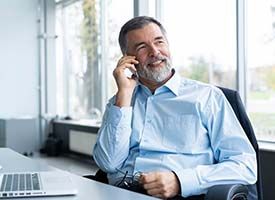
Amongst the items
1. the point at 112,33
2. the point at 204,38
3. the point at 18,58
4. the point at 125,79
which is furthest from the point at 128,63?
the point at 18,58

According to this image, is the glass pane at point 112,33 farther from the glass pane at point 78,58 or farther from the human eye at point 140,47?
the human eye at point 140,47

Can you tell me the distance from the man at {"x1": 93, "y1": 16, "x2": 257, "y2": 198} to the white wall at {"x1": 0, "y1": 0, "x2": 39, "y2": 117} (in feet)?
12.2

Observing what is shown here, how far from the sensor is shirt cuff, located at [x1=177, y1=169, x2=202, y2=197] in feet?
5.93

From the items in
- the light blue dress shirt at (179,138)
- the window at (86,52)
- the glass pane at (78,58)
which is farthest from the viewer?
the glass pane at (78,58)

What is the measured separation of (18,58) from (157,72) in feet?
12.9

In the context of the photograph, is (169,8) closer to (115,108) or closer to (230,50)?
(230,50)

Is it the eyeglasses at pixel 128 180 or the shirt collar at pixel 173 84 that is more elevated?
the shirt collar at pixel 173 84

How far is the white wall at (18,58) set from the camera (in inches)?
221

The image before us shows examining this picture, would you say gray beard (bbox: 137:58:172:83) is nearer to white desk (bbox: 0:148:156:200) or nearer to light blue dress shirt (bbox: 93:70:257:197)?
light blue dress shirt (bbox: 93:70:257:197)

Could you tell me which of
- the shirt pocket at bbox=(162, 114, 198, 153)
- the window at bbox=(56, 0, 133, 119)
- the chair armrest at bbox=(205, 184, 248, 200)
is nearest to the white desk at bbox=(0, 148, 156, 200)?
the chair armrest at bbox=(205, 184, 248, 200)

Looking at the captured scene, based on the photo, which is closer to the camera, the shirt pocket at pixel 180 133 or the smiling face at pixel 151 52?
the shirt pocket at pixel 180 133

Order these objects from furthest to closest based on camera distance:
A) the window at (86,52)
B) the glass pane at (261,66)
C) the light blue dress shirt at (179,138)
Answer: the window at (86,52), the glass pane at (261,66), the light blue dress shirt at (179,138)

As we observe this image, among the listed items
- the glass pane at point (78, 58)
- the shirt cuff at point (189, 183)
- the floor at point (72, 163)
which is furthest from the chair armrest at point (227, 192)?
the glass pane at point (78, 58)

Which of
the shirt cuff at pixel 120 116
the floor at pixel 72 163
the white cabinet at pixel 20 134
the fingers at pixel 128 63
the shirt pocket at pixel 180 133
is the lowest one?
the floor at pixel 72 163
